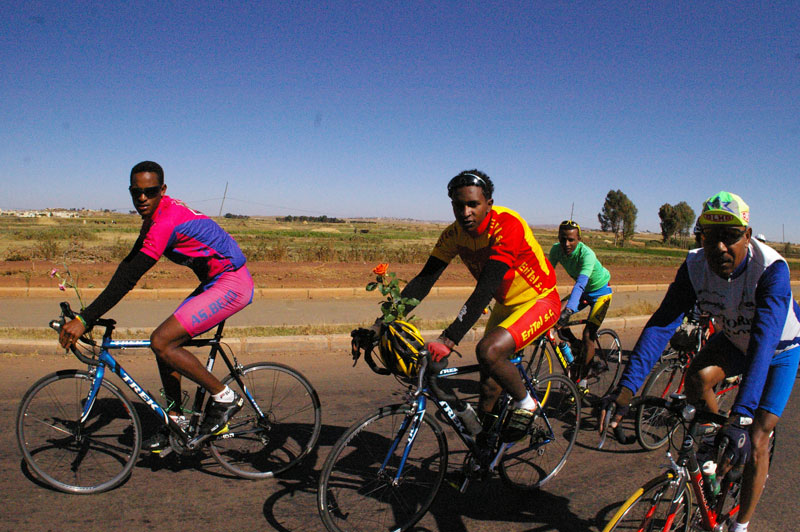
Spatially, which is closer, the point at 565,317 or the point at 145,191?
the point at 145,191

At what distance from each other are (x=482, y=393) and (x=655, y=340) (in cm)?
125

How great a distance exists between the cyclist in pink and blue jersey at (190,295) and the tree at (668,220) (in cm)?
9933

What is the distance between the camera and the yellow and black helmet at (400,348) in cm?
302

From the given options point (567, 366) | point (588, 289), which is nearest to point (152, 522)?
point (567, 366)

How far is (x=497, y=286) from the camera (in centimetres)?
325

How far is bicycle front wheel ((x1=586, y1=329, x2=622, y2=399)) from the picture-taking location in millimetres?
6062

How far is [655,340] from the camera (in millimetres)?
2889

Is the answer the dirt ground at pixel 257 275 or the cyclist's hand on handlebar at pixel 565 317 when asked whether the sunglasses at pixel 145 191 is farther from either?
the dirt ground at pixel 257 275

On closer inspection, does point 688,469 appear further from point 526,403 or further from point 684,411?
point 526,403

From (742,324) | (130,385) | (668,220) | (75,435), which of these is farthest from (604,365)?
(668,220)

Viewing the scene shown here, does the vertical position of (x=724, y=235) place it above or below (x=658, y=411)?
above

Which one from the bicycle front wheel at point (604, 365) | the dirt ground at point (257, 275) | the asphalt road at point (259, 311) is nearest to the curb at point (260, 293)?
the asphalt road at point (259, 311)

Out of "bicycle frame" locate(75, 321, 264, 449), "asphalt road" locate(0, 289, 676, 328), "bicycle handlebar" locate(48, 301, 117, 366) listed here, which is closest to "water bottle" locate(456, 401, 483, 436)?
"bicycle frame" locate(75, 321, 264, 449)

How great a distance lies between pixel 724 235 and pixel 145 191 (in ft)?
11.6
